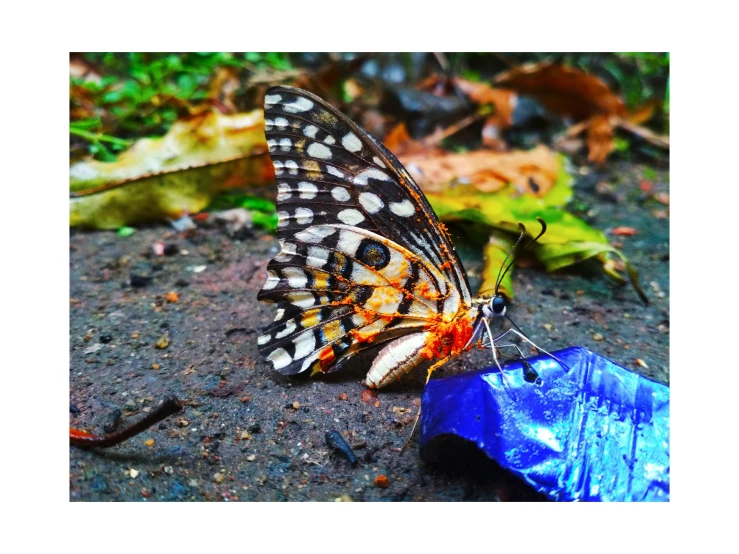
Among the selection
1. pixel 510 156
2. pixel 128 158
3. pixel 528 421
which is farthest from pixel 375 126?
pixel 528 421

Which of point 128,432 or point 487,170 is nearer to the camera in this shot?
point 128,432

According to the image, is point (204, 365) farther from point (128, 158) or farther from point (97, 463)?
point (128, 158)

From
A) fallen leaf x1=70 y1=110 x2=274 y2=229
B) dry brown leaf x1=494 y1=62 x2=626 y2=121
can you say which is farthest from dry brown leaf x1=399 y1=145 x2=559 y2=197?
fallen leaf x1=70 y1=110 x2=274 y2=229

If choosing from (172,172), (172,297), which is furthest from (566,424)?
(172,172)

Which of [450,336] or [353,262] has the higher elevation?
[353,262]

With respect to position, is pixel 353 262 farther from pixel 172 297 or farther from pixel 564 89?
pixel 564 89

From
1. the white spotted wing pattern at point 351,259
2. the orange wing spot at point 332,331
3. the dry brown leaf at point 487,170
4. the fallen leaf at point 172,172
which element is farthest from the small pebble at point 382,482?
the fallen leaf at point 172,172

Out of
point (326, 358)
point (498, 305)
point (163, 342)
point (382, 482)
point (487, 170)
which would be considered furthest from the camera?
point (487, 170)
